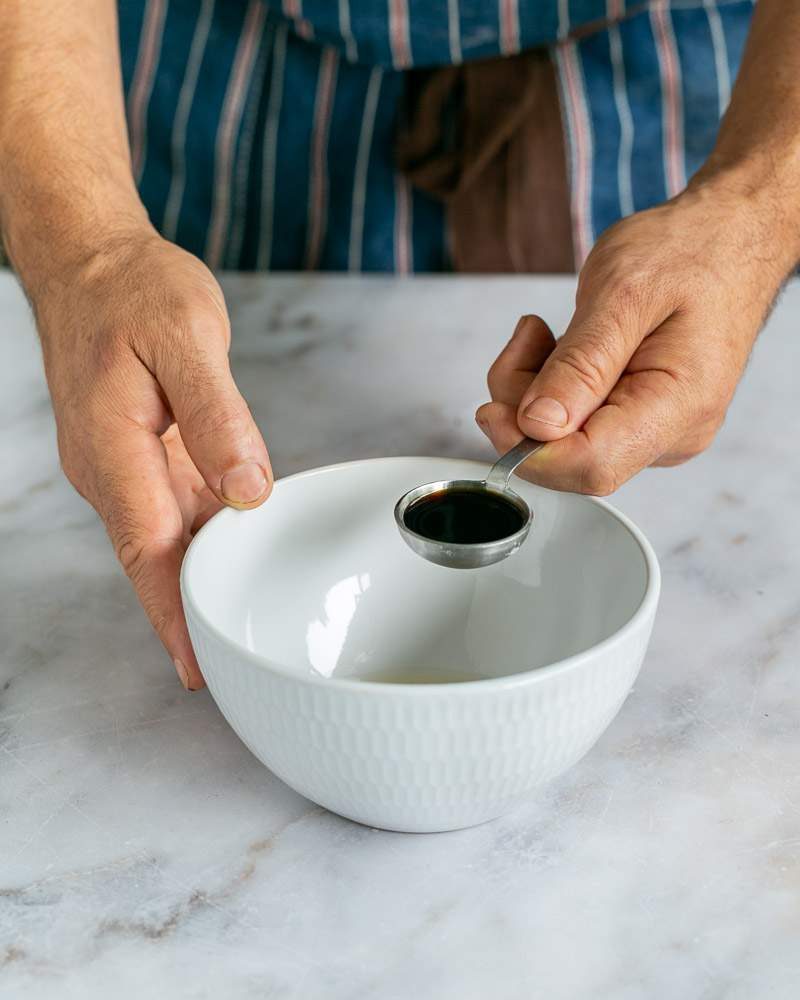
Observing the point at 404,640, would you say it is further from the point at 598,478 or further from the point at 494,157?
the point at 494,157

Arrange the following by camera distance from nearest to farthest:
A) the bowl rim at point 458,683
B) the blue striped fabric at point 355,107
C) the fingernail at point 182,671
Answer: the bowl rim at point 458,683 → the fingernail at point 182,671 → the blue striped fabric at point 355,107

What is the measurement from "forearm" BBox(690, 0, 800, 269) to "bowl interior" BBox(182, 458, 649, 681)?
29 cm

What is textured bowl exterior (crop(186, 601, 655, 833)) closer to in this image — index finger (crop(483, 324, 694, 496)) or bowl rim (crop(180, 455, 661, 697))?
bowl rim (crop(180, 455, 661, 697))

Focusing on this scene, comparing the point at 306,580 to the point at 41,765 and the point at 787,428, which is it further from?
the point at 787,428

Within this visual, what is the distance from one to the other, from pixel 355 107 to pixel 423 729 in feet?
2.63

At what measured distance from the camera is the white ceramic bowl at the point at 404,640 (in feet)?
1.53

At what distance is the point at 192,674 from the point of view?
60 cm

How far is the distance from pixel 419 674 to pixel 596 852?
Answer: 0.69 feet

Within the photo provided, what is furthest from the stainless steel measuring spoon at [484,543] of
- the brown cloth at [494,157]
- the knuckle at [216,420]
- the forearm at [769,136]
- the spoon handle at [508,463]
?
the brown cloth at [494,157]

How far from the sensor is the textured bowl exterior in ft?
1.50

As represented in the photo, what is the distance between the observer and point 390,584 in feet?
2.35

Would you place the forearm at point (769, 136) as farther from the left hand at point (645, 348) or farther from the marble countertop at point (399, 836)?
the marble countertop at point (399, 836)

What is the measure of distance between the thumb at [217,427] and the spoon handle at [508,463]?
0.13 meters

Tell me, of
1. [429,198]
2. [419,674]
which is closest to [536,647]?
[419,674]
